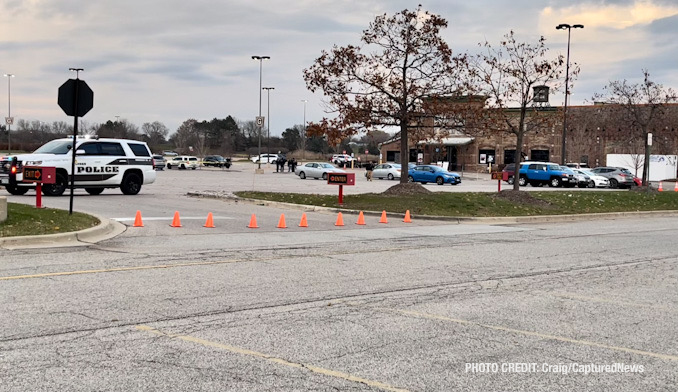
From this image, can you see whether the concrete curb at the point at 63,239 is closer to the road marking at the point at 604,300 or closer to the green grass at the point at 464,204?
the road marking at the point at 604,300

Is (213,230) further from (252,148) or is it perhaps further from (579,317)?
(252,148)

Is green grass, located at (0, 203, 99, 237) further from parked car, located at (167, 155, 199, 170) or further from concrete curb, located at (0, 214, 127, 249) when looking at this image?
parked car, located at (167, 155, 199, 170)

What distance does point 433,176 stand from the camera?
49.6 metres

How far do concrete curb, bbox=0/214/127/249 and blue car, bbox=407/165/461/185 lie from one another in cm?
3650

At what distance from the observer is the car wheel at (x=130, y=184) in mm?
25250

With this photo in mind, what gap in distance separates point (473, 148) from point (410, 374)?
77294 mm

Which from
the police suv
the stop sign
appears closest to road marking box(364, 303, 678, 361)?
the stop sign

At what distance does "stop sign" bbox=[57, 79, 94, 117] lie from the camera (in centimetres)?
1468

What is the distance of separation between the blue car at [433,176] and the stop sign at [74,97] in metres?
36.0

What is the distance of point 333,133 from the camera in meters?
25.5

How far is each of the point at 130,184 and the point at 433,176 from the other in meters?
28.1

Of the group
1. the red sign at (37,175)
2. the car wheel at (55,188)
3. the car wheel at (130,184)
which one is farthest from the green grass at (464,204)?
the red sign at (37,175)

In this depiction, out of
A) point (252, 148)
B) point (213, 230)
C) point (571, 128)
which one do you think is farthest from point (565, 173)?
point (252, 148)

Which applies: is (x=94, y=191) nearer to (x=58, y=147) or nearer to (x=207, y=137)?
(x=58, y=147)
